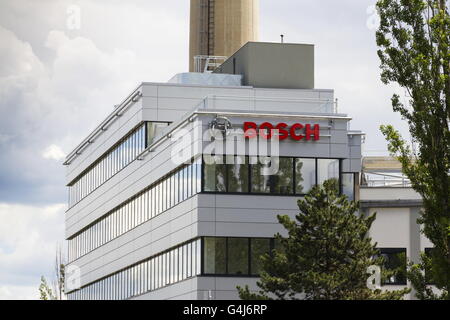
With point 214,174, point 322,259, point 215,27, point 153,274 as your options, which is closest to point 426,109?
point 322,259

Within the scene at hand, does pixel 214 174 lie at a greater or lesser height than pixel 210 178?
greater

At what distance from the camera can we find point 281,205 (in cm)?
5941

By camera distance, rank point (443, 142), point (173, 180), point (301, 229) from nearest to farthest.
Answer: point (443, 142) → point (301, 229) → point (173, 180)

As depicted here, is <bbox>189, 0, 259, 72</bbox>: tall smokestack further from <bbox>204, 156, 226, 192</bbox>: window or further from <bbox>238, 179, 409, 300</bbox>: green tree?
<bbox>238, 179, 409, 300</bbox>: green tree

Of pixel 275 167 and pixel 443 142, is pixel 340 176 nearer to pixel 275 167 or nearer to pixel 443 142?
pixel 275 167

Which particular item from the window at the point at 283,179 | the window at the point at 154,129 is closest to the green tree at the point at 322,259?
the window at the point at 283,179

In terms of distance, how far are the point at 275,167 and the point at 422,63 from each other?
2292cm

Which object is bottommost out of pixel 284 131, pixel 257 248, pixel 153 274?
pixel 153 274

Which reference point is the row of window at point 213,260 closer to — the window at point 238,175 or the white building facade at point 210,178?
the white building facade at point 210,178

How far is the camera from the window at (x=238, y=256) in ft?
191

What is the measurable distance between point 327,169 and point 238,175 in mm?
5277

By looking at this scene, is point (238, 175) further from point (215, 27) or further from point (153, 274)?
point (215, 27)

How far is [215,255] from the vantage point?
192ft
